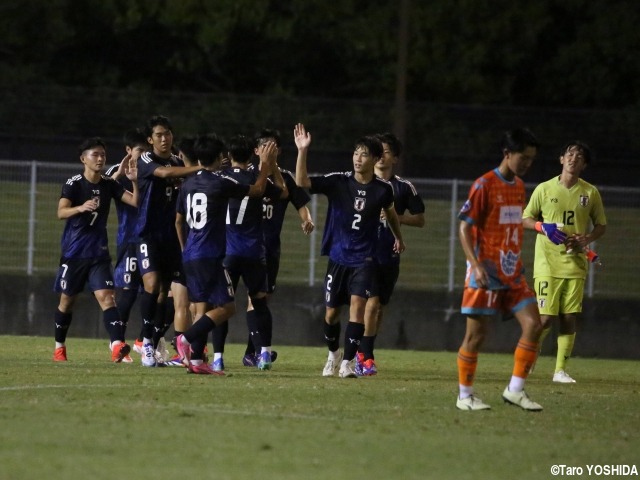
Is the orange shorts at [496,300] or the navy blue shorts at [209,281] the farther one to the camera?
the navy blue shorts at [209,281]

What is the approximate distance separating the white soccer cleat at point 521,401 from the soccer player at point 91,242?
16.6 ft

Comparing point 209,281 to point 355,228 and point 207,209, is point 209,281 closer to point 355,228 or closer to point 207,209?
point 207,209

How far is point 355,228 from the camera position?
44.8 ft

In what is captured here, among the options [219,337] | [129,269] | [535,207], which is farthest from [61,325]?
[535,207]

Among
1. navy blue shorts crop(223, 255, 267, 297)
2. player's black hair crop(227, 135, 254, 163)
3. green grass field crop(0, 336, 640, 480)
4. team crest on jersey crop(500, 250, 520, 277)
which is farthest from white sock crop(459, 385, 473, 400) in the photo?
player's black hair crop(227, 135, 254, 163)

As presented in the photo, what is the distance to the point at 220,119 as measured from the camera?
3250cm

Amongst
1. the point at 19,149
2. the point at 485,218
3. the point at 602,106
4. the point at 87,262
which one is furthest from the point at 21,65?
the point at 485,218

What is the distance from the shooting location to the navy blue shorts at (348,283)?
44.5ft

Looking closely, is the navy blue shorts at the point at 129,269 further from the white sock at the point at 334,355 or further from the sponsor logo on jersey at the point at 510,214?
the sponsor logo on jersey at the point at 510,214

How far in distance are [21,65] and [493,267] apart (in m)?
29.7

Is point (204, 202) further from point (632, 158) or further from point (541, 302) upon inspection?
point (632, 158)

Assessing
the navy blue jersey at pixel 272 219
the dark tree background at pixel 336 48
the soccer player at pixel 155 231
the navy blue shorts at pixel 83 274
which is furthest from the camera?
the dark tree background at pixel 336 48

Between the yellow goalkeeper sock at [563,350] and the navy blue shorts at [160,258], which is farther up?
the navy blue shorts at [160,258]

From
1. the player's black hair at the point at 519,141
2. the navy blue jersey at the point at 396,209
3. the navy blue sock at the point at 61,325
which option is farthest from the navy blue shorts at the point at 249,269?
the player's black hair at the point at 519,141
